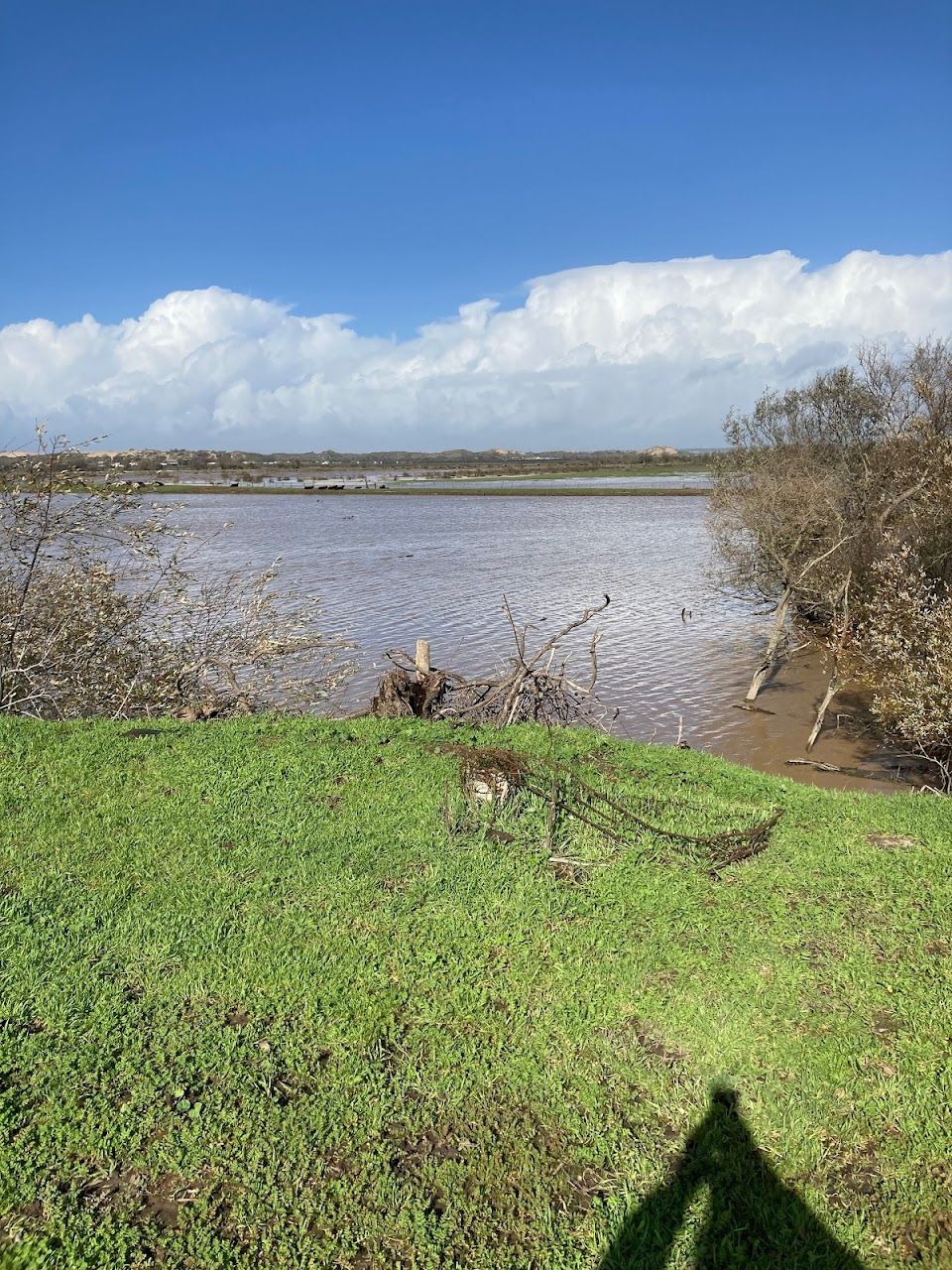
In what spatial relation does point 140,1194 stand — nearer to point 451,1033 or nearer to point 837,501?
point 451,1033

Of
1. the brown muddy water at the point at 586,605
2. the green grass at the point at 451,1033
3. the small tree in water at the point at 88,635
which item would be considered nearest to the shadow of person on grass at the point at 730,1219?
the green grass at the point at 451,1033

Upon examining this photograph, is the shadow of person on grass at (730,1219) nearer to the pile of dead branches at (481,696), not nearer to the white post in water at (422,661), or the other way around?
the pile of dead branches at (481,696)

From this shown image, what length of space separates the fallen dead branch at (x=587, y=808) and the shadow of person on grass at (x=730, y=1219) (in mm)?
2438

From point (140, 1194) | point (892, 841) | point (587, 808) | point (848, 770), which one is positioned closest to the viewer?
point (140, 1194)

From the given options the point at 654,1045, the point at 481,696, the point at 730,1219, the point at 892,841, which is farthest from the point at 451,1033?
the point at 481,696

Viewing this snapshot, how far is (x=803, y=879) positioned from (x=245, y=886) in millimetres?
3827

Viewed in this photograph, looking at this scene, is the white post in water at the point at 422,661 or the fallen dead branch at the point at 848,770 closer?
the white post in water at the point at 422,661

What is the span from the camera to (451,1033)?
4.57 meters

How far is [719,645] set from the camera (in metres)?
20.0

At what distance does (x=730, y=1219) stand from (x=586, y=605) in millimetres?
21333

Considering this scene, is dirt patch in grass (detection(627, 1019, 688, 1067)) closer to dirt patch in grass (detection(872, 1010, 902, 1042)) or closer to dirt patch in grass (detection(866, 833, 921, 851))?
dirt patch in grass (detection(872, 1010, 902, 1042))

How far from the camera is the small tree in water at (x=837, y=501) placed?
15.9 metres

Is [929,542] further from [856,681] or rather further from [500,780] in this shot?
[500,780]

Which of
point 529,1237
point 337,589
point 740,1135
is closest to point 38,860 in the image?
point 529,1237
